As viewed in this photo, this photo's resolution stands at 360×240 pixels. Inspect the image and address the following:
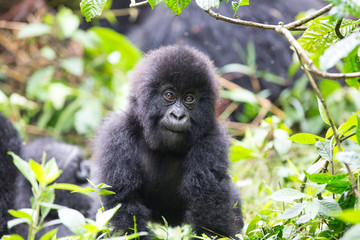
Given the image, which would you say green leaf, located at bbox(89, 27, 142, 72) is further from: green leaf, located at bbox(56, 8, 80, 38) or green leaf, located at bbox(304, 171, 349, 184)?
green leaf, located at bbox(304, 171, 349, 184)

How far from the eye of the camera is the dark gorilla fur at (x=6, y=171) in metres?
2.86

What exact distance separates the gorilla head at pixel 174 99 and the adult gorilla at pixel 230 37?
2153mm

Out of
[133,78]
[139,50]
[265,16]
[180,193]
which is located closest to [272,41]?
[265,16]

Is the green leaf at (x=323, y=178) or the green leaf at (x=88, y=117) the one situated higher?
the green leaf at (x=323, y=178)

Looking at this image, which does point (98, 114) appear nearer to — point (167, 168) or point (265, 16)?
point (265, 16)

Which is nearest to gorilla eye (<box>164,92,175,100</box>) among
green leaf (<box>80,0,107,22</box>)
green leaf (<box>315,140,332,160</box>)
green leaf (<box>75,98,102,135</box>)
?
green leaf (<box>80,0,107,22</box>)

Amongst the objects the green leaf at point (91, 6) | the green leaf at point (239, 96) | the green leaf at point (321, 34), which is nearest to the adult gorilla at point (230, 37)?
the green leaf at point (239, 96)

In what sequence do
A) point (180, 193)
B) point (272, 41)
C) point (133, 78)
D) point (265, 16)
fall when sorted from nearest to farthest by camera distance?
point (180, 193) → point (133, 78) → point (265, 16) → point (272, 41)

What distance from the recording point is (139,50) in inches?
206

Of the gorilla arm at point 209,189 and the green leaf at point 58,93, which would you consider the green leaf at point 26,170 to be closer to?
the gorilla arm at point 209,189

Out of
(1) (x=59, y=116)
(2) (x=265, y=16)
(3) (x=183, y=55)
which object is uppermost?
(2) (x=265, y=16)

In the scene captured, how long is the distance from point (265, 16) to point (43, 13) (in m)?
3.14

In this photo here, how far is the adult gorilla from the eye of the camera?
16.0 ft

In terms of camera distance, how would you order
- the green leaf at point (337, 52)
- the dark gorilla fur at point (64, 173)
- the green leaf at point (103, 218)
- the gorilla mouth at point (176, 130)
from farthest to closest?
the dark gorilla fur at point (64, 173), the gorilla mouth at point (176, 130), the green leaf at point (103, 218), the green leaf at point (337, 52)
